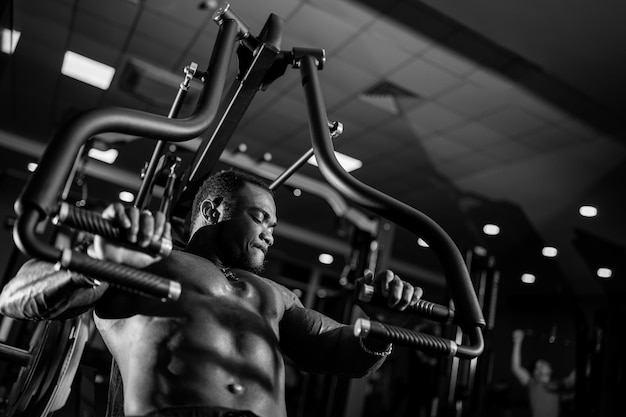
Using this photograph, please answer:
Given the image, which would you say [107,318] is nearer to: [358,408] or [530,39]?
[530,39]

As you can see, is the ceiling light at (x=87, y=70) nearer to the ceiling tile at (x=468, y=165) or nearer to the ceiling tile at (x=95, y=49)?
the ceiling tile at (x=95, y=49)

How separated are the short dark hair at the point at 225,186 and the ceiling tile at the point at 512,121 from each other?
3664mm

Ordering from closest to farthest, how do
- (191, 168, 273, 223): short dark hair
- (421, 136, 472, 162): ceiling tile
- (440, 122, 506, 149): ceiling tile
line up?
(191, 168, 273, 223): short dark hair → (440, 122, 506, 149): ceiling tile → (421, 136, 472, 162): ceiling tile

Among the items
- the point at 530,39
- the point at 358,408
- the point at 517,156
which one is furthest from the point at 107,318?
the point at 517,156

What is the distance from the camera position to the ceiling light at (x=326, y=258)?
1116cm

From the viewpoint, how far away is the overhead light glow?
32.0 feet

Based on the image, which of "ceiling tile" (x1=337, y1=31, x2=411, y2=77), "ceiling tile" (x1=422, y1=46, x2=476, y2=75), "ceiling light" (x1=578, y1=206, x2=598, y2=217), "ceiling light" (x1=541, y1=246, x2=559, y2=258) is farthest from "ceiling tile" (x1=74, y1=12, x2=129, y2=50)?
"ceiling light" (x1=541, y1=246, x2=559, y2=258)

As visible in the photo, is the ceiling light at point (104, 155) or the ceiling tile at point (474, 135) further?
the ceiling light at point (104, 155)

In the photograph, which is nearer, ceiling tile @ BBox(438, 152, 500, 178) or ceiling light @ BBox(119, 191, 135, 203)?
ceiling tile @ BBox(438, 152, 500, 178)

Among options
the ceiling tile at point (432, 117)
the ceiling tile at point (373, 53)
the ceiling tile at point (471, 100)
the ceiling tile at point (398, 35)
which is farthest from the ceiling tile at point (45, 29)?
the ceiling tile at point (471, 100)

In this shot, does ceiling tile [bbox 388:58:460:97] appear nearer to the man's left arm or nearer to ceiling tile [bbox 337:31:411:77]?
ceiling tile [bbox 337:31:411:77]

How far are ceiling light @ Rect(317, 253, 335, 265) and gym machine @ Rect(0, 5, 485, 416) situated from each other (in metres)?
9.46

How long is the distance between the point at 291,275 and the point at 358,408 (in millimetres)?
7542

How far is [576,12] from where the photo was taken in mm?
3514
